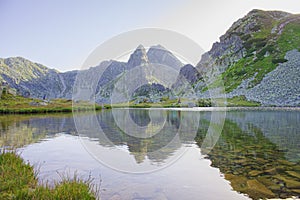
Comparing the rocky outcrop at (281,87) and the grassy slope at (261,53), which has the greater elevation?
the grassy slope at (261,53)

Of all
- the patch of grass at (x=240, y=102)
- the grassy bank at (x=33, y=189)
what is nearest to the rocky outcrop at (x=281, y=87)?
the patch of grass at (x=240, y=102)

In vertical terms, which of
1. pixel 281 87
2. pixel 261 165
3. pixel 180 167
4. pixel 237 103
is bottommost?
pixel 180 167

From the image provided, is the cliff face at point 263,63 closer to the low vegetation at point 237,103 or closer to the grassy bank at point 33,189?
the low vegetation at point 237,103

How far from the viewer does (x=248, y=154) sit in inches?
752

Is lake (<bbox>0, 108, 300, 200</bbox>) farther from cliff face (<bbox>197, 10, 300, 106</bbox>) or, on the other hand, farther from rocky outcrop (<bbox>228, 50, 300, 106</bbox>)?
cliff face (<bbox>197, 10, 300, 106</bbox>)

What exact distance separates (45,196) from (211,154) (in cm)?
1420

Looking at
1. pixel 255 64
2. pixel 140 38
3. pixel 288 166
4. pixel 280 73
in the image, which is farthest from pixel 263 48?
pixel 288 166

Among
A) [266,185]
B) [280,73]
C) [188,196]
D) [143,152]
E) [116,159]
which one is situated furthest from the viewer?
[280,73]

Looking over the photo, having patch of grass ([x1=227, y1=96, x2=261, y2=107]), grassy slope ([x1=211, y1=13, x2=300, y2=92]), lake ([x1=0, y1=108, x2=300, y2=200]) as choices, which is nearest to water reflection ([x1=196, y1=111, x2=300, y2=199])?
lake ([x1=0, y1=108, x2=300, y2=200])

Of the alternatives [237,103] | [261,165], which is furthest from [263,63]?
[261,165]

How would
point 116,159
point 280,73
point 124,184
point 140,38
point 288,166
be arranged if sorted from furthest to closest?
point 280,73, point 140,38, point 116,159, point 288,166, point 124,184

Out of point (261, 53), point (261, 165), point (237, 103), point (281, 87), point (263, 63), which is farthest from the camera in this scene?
point (261, 53)

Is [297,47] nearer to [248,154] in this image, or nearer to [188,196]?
[248,154]

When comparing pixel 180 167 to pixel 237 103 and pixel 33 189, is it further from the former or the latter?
pixel 237 103
